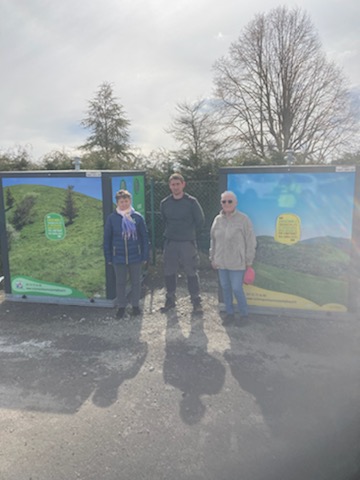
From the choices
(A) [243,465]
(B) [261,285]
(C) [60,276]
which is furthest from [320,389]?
(C) [60,276]

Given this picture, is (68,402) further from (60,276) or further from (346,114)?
(346,114)

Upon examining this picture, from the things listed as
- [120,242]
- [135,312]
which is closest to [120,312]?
[135,312]

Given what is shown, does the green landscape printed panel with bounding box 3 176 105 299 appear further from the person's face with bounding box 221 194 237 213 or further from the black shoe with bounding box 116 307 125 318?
the person's face with bounding box 221 194 237 213

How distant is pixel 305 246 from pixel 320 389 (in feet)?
6.49

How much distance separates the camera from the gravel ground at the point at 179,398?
8.96ft

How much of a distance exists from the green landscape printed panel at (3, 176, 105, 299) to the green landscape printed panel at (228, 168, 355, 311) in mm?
2122

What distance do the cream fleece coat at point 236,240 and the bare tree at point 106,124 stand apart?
1897cm

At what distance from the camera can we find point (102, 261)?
575 centimetres

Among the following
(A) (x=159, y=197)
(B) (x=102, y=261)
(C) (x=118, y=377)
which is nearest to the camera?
(C) (x=118, y=377)

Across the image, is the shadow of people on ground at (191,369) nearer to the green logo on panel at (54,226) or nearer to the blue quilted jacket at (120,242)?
the blue quilted jacket at (120,242)

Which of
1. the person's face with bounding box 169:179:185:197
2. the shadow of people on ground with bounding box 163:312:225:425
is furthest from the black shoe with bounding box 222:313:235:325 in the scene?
the person's face with bounding box 169:179:185:197

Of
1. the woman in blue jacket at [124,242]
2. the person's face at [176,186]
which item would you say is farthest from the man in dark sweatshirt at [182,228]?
the woman in blue jacket at [124,242]

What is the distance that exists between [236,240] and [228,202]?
0.48m

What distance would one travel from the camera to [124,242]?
204 inches
